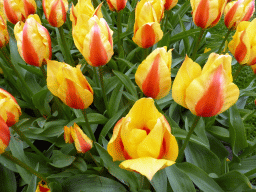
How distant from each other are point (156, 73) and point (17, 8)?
2.61 feet

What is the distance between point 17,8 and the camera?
3.45 ft

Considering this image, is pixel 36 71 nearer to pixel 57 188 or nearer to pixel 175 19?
pixel 57 188

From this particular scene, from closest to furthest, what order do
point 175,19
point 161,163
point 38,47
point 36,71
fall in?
point 161,163 < point 38,47 < point 36,71 < point 175,19

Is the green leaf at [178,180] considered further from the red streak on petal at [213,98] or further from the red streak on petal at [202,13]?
the red streak on petal at [202,13]

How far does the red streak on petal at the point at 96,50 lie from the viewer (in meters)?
0.73

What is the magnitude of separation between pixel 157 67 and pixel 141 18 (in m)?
0.32

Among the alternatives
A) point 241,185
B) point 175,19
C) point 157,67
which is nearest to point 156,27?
point 157,67

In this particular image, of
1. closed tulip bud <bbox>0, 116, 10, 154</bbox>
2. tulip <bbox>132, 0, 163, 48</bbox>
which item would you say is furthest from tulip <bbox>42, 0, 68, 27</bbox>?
closed tulip bud <bbox>0, 116, 10, 154</bbox>

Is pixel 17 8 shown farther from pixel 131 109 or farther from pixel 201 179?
pixel 201 179

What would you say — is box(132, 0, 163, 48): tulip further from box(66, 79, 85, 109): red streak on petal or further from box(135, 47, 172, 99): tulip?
box(66, 79, 85, 109): red streak on petal

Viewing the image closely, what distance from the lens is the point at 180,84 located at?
573 millimetres

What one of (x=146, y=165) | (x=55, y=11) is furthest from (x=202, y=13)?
(x=146, y=165)

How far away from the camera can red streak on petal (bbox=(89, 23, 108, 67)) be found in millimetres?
733

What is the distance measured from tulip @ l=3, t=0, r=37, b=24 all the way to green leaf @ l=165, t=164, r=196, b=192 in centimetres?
96
